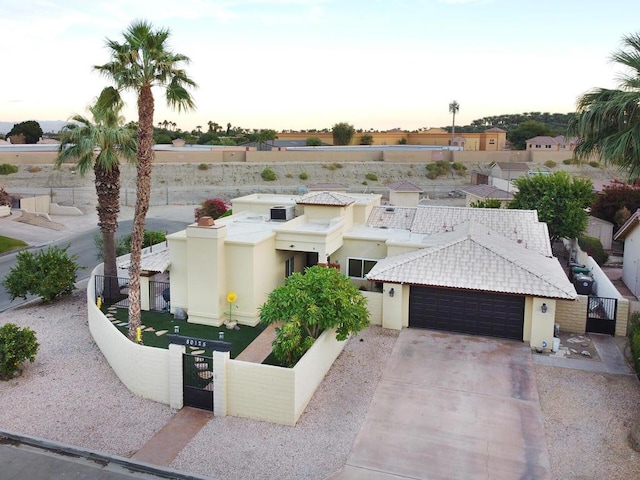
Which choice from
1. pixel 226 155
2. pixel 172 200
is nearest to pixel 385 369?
pixel 172 200

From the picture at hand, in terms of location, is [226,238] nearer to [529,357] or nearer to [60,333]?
[60,333]

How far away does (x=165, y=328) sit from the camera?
2025 cm

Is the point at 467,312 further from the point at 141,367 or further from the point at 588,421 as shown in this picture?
the point at 141,367

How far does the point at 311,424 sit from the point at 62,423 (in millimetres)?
6337

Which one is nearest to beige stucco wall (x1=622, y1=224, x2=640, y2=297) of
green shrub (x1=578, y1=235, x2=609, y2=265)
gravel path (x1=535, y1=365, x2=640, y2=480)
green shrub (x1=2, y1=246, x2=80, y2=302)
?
green shrub (x1=578, y1=235, x2=609, y2=265)

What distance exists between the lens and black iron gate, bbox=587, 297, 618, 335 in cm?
2003

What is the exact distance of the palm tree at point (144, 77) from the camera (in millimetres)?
16359

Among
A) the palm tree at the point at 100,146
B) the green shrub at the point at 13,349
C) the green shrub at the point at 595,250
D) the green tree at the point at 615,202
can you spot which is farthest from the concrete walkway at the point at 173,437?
the green tree at the point at 615,202

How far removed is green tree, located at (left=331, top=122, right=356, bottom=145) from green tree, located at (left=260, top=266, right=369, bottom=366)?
105m

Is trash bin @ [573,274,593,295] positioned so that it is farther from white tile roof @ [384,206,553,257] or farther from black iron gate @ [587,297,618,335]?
black iron gate @ [587,297,618,335]

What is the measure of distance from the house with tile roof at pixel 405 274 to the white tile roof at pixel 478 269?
36 mm

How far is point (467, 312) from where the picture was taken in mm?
20031

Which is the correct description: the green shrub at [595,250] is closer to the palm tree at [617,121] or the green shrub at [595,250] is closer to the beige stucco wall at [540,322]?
the beige stucco wall at [540,322]

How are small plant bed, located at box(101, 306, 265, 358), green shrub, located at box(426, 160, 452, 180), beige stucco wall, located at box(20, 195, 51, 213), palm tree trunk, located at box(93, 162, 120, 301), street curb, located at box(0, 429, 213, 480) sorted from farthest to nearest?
green shrub, located at box(426, 160, 452, 180), beige stucco wall, located at box(20, 195, 51, 213), palm tree trunk, located at box(93, 162, 120, 301), small plant bed, located at box(101, 306, 265, 358), street curb, located at box(0, 429, 213, 480)
